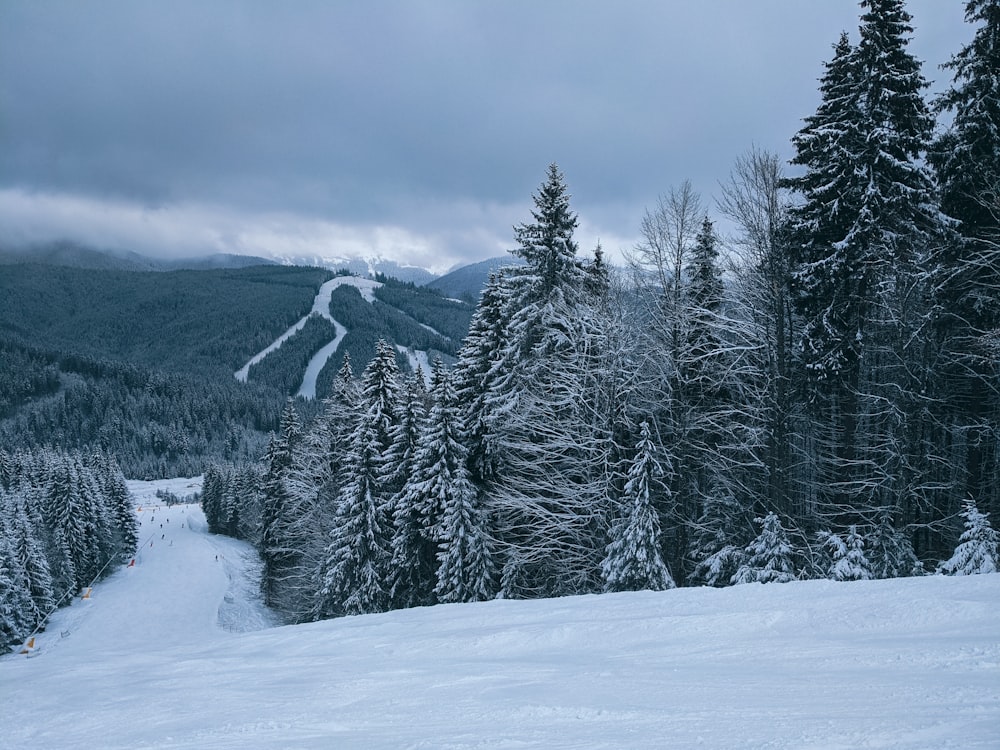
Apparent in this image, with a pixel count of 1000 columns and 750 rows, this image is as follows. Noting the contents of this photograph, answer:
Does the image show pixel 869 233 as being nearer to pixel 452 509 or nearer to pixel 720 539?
pixel 720 539

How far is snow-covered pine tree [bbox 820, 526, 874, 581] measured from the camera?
10.9 meters

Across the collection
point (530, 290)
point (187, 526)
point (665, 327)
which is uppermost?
point (530, 290)

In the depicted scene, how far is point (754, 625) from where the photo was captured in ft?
20.2

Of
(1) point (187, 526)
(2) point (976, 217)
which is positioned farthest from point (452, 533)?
(1) point (187, 526)

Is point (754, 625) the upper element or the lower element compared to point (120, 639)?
upper

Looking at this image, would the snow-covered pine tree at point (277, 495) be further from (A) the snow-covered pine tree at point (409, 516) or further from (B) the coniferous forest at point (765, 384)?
(B) the coniferous forest at point (765, 384)

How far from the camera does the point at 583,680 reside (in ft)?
16.5

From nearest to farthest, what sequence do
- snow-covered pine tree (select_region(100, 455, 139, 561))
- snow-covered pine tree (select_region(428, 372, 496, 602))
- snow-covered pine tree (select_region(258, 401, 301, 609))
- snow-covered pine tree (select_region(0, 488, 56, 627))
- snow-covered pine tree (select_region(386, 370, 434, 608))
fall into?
snow-covered pine tree (select_region(428, 372, 496, 602))
snow-covered pine tree (select_region(386, 370, 434, 608))
snow-covered pine tree (select_region(258, 401, 301, 609))
snow-covered pine tree (select_region(0, 488, 56, 627))
snow-covered pine tree (select_region(100, 455, 139, 561))

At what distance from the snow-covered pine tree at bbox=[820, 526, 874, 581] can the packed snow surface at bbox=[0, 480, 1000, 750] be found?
167 inches

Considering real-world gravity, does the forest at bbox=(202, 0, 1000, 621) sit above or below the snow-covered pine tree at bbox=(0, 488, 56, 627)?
above

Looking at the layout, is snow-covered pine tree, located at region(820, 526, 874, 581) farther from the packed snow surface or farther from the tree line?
the tree line

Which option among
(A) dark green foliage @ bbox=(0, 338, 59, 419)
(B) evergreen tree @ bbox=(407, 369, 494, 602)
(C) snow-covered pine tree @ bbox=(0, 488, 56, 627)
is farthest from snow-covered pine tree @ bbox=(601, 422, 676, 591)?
(A) dark green foliage @ bbox=(0, 338, 59, 419)

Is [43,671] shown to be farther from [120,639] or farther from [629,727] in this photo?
[120,639]

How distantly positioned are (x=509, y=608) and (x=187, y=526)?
107 m
